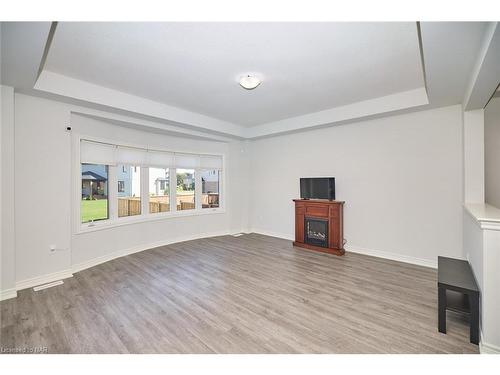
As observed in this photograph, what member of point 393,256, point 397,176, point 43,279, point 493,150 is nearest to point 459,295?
Answer: point 393,256

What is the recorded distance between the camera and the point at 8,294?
276cm

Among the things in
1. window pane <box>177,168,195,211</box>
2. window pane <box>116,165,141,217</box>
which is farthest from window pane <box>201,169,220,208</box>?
window pane <box>116,165,141,217</box>

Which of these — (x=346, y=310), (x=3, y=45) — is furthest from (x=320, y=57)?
(x=3, y=45)

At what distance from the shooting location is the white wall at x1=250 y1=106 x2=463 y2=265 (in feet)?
11.9

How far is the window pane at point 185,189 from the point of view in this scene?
18.2 ft

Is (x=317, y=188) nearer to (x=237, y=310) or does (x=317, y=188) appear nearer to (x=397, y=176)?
(x=397, y=176)

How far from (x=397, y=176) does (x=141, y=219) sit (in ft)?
16.8

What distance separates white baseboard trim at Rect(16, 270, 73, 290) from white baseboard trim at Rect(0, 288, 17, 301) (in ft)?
0.50

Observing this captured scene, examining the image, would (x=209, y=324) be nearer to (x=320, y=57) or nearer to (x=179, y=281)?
(x=179, y=281)

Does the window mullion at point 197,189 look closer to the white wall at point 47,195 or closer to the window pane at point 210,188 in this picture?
A: the window pane at point 210,188

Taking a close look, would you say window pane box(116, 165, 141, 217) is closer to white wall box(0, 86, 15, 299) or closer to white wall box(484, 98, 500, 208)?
white wall box(0, 86, 15, 299)

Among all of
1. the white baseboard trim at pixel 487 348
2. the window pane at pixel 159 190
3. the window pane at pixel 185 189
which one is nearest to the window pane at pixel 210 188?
the window pane at pixel 185 189

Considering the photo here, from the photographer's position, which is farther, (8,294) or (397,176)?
(397,176)

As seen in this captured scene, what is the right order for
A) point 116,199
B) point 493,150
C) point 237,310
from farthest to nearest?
point 116,199 < point 493,150 < point 237,310
